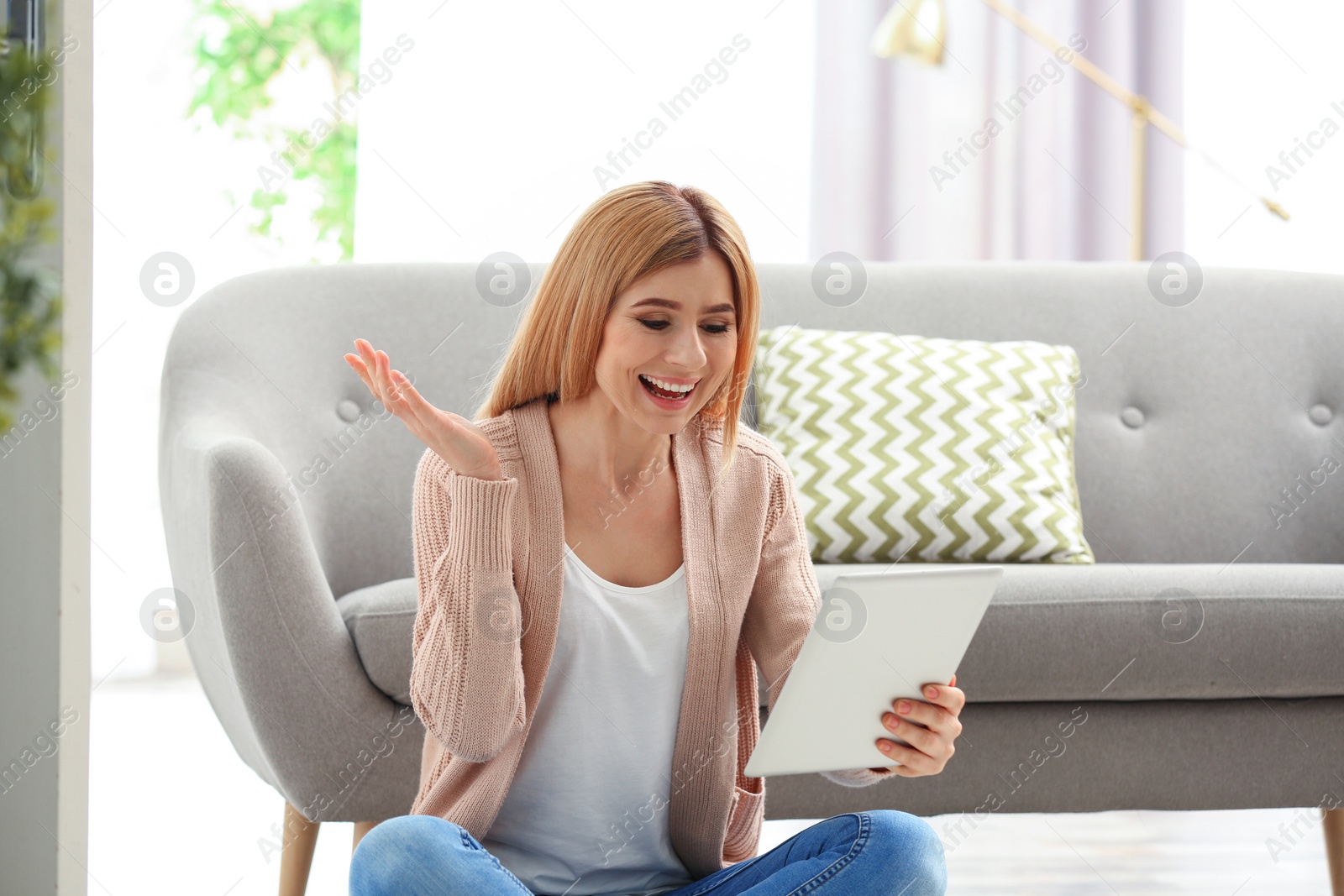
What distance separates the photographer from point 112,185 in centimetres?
283

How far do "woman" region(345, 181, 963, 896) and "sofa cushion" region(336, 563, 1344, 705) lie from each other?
1.33ft

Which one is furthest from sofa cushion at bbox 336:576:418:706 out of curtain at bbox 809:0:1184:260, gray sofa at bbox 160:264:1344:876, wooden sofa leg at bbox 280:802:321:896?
curtain at bbox 809:0:1184:260

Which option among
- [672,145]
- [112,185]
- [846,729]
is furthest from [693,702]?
[112,185]

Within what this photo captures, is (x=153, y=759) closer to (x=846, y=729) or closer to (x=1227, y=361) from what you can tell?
(x=846, y=729)

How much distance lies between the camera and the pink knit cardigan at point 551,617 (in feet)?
3.27

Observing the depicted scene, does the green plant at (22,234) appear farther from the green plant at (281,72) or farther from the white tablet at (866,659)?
the green plant at (281,72)

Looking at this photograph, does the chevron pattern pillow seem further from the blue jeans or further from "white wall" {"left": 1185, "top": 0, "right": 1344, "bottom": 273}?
"white wall" {"left": 1185, "top": 0, "right": 1344, "bottom": 273}

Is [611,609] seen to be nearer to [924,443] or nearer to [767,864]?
[767,864]

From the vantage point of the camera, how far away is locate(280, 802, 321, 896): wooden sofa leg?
1440 mm

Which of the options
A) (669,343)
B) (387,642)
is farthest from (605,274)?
(387,642)

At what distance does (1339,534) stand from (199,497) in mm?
1687

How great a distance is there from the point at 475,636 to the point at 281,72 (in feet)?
8.98

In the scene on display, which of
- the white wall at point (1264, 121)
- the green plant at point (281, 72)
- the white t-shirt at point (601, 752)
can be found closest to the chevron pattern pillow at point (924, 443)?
the white t-shirt at point (601, 752)

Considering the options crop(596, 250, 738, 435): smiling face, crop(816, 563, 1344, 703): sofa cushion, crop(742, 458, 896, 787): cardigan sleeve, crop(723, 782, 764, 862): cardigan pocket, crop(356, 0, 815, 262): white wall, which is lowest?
crop(723, 782, 764, 862): cardigan pocket
